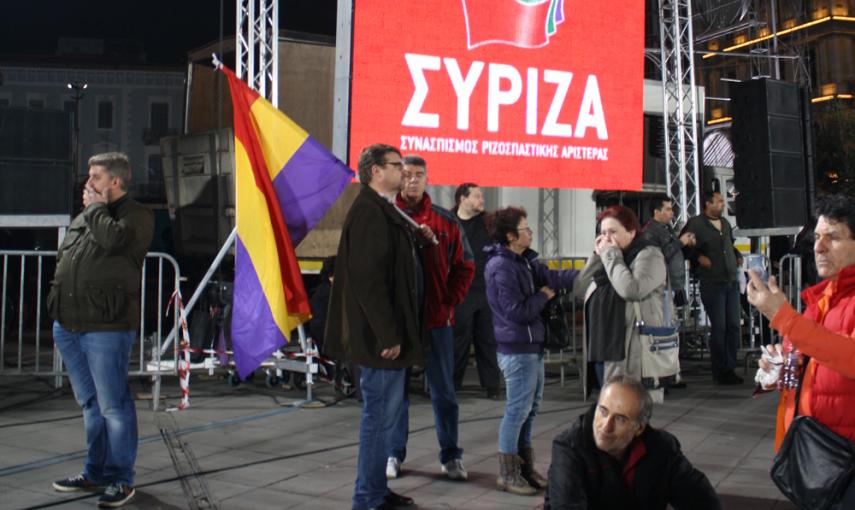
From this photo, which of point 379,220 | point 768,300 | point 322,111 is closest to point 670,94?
point 322,111

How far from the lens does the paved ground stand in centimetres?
495

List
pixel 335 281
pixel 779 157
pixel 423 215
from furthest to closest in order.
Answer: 1. pixel 779 157
2. pixel 423 215
3. pixel 335 281

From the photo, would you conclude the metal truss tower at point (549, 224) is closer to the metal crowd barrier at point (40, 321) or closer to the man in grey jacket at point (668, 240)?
the man in grey jacket at point (668, 240)

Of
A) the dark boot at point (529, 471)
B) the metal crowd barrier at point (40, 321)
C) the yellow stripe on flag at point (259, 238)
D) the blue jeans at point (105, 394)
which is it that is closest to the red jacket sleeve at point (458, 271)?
the dark boot at point (529, 471)

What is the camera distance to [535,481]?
507 cm

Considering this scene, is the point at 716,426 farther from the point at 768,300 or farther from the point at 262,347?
the point at 768,300

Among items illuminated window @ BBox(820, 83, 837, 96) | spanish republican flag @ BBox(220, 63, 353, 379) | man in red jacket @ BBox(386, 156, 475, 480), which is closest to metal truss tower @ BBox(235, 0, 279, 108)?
spanish republican flag @ BBox(220, 63, 353, 379)

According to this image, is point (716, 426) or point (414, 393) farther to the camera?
point (414, 393)

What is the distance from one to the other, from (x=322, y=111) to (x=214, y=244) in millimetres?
2942

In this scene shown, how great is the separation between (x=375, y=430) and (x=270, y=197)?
296 centimetres

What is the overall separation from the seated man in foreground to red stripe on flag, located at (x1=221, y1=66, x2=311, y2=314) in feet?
13.1

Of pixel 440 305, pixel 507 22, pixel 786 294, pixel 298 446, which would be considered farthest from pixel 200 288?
pixel 786 294

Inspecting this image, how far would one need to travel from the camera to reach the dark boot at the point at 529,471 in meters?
5.07

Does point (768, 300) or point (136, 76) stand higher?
point (136, 76)
